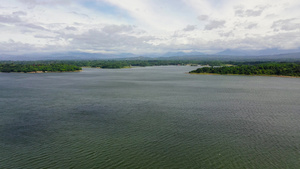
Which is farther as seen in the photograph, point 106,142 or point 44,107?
point 44,107

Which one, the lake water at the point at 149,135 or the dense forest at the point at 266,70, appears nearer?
the lake water at the point at 149,135

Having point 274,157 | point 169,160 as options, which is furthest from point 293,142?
point 169,160

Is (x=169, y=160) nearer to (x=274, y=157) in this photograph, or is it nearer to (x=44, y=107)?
(x=274, y=157)

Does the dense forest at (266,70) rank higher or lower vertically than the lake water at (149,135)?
higher

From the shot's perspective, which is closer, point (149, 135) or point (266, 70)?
point (149, 135)

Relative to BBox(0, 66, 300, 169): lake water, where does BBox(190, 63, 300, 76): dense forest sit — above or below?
above

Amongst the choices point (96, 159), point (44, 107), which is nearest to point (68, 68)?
point (44, 107)

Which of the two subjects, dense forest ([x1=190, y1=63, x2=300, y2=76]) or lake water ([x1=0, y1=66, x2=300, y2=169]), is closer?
lake water ([x1=0, y1=66, x2=300, y2=169])

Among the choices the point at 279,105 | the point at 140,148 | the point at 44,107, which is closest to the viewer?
the point at 140,148

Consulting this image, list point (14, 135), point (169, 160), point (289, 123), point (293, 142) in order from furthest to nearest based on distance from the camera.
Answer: point (289, 123) → point (14, 135) → point (293, 142) → point (169, 160)

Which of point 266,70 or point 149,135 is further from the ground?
point 266,70
